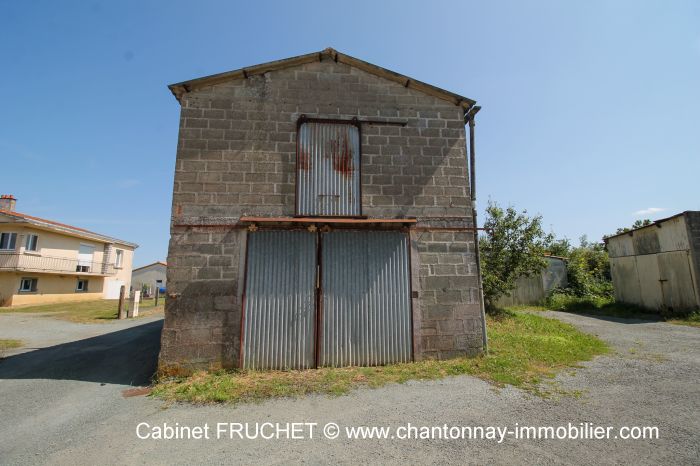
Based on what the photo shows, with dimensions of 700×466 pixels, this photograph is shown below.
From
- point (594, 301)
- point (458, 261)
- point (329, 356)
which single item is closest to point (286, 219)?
point (329, 356)

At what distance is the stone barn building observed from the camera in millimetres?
6391

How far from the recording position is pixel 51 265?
23656 millimetres

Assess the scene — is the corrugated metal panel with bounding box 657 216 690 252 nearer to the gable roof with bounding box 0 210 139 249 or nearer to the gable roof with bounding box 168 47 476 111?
the gable roof with bounding box 168 47 476 111

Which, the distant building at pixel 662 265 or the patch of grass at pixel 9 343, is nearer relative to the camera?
the patch of grass at pixel 9 343

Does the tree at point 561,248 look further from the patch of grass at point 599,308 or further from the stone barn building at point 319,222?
the stone barn building at point 319,222

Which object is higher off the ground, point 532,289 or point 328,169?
point 328,169

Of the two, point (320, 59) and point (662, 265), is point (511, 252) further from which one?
point (320, 59)

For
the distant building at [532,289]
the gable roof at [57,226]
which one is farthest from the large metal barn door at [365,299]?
the gable roof at [57,226]

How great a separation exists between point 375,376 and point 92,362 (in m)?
6.64

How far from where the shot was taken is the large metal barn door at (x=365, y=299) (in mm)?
6566

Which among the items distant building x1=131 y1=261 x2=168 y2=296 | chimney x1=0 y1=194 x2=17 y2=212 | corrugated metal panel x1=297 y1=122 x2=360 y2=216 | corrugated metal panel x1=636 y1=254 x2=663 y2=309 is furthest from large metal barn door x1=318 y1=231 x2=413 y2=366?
distant building x1=131 y1=261 x2=168 y2=296

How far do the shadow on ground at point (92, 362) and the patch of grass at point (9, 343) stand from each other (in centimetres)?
133

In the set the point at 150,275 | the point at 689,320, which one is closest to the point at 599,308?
the point at 689,320

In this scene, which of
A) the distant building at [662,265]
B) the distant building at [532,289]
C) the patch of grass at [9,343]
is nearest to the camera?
the patch of grass at [9,343]
